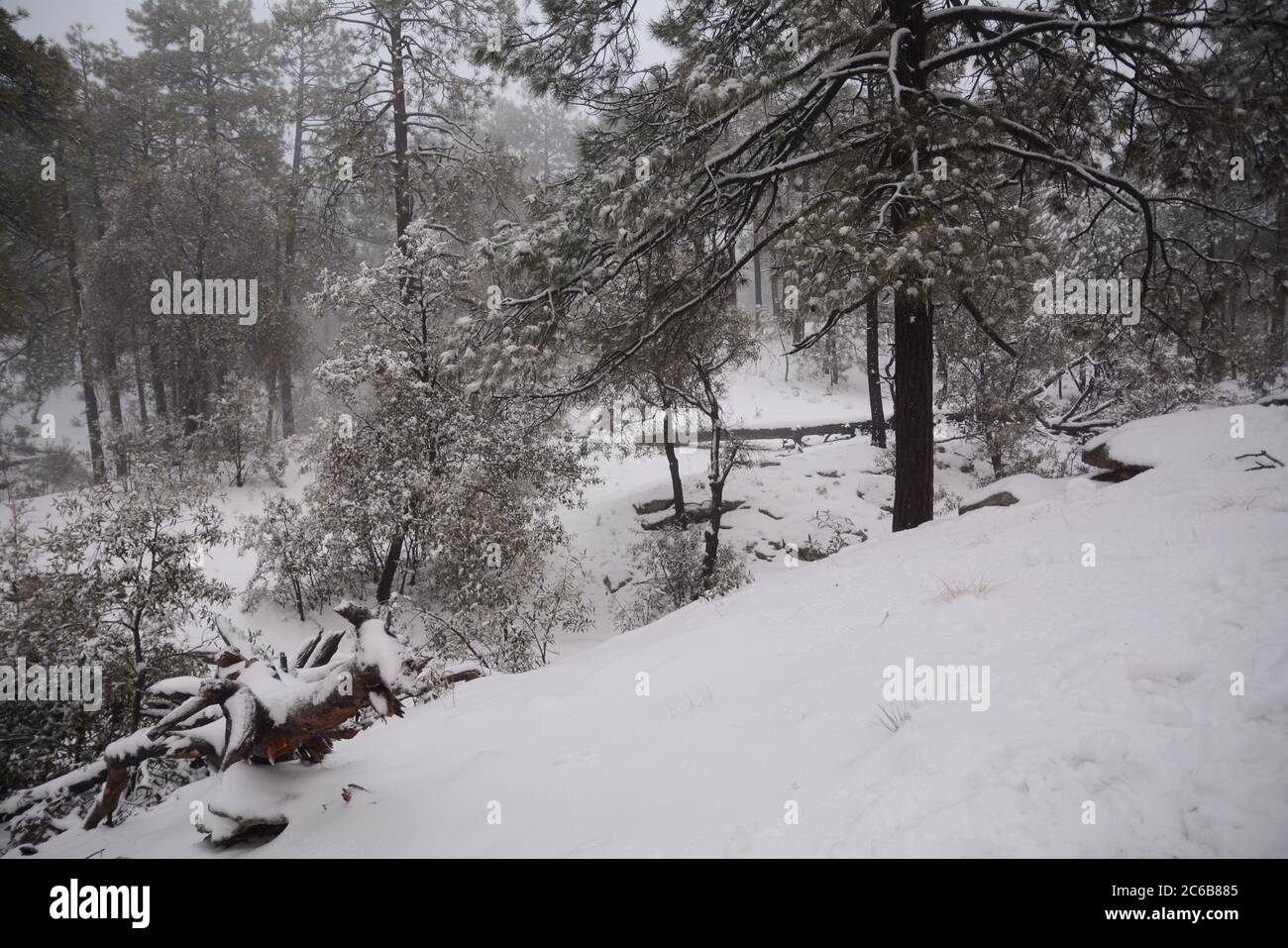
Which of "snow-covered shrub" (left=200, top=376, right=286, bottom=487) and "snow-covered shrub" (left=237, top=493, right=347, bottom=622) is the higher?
"snow-covered shrub" (left=200, top=376, right=286, bottom=487)

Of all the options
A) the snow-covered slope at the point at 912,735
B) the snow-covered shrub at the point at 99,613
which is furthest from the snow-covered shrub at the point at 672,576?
the snow-covered slope at the point at 912,735

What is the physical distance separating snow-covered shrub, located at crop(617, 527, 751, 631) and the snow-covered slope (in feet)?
24.8

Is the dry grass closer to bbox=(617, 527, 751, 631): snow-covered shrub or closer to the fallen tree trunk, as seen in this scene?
the fallen tree trunk

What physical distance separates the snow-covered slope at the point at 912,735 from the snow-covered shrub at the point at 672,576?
7.57 m

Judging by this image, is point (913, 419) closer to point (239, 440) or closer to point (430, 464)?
point (430, 464)

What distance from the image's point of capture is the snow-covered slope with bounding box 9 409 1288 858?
1835 mm

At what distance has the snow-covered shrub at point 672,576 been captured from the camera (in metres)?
12.2

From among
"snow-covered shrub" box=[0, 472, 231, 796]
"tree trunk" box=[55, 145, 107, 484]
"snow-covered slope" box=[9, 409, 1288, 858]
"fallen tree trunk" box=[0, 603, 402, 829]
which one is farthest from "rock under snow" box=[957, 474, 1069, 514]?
"tree trunk" box=[55, 145, 107, 484]

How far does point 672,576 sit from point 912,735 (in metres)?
10.2

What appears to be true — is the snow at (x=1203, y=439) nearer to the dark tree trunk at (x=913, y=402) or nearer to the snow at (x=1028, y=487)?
the snow at (x=1028, y=487)

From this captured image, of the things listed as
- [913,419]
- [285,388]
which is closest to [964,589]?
[913,419]

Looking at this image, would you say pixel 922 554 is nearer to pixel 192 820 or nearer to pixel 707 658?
pixel 707 658

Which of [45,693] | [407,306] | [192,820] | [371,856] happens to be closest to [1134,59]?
[371,856]

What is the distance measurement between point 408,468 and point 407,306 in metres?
3.05
